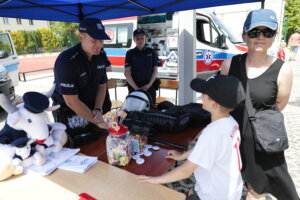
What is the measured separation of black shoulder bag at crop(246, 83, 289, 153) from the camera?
135 cm

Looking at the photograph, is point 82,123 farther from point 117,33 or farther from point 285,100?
point 117,33

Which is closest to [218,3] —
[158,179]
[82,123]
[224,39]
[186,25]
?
[186,25]

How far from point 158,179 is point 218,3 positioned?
2474mm

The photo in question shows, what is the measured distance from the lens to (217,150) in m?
1.01

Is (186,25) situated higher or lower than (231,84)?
higher

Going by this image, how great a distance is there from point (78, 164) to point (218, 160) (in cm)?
83

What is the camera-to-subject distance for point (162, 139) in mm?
1693

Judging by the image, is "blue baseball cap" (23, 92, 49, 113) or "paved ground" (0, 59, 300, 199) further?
"paved ground" (0, 59, 300, 199)

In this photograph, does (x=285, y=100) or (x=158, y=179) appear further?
(x=285, y=100)

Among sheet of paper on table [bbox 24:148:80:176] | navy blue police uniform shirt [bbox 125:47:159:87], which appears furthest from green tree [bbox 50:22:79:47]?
sheet of paper on table [bbox 24:148:80:176]

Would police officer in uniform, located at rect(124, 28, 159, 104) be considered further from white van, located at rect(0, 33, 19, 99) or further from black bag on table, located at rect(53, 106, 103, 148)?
white van, located at rect(0, 33, 19, 99)

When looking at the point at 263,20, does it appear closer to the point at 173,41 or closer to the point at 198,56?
the point at 198,56

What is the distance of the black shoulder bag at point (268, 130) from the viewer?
1354 millimetres

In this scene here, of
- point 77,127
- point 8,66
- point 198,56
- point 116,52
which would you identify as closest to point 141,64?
point 77,127
